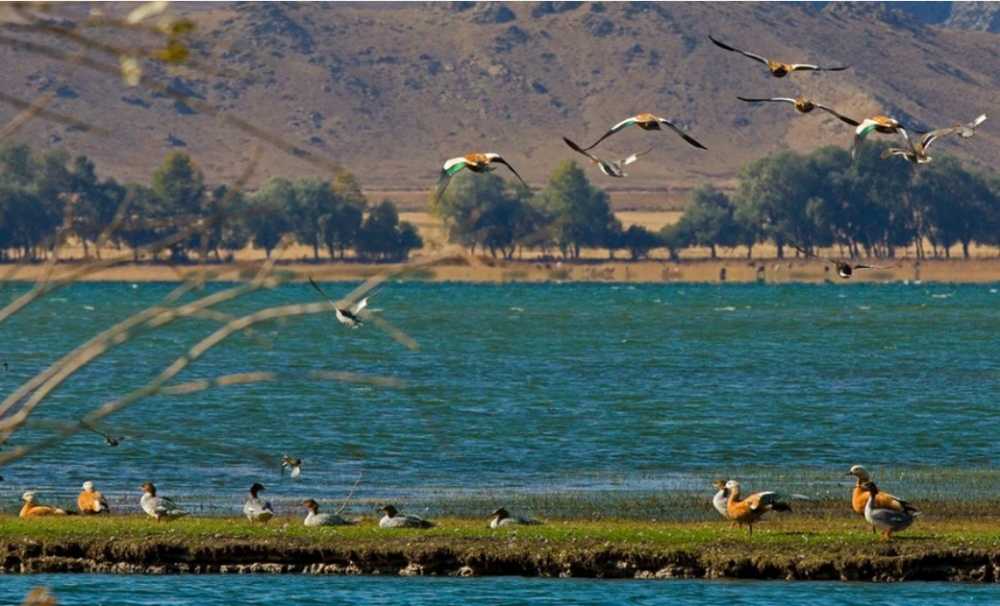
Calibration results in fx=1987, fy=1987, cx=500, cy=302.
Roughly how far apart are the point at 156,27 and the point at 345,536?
18398 mm

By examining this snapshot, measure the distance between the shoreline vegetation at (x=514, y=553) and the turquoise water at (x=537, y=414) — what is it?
248 cm

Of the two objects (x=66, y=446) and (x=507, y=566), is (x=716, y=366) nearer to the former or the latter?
(x=66, y=446)

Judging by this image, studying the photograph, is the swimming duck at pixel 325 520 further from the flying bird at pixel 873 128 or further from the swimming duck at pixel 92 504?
the flying bird at pixel 873 128

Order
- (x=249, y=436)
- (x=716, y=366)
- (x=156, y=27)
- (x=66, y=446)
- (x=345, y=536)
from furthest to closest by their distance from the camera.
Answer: (x=716, y=366) < (x=249, y=436) < (x=66, y=446) < (x=345, y=536) < (x=156, y=27)

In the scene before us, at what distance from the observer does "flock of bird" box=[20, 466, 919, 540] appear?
23062mm

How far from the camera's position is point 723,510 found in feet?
82.5

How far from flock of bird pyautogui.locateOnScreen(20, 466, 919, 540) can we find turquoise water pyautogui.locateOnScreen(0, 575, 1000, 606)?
5.79 ft

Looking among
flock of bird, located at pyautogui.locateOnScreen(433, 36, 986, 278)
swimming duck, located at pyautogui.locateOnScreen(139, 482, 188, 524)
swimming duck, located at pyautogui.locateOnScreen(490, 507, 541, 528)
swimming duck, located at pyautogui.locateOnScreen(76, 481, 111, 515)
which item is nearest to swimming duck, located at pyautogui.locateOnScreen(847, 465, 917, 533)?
swimming duck, located at pyautogui.locateOnScreen(490, 507, 541, 528)

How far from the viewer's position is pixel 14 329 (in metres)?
120

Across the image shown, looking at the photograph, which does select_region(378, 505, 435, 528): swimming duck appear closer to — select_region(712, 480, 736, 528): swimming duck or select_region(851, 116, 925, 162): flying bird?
select_region(712, 480, 736, 528): swimming duck

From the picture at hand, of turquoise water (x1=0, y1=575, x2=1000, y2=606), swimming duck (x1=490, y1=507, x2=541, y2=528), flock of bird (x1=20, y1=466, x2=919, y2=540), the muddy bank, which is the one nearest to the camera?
turquoise water (x1=0, y1=575, x2=1000, y2=606)

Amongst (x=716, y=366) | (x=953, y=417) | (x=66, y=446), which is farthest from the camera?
(x=716, y=366)

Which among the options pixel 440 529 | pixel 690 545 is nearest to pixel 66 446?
pixel 440 529

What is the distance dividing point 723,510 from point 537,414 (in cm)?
3042
